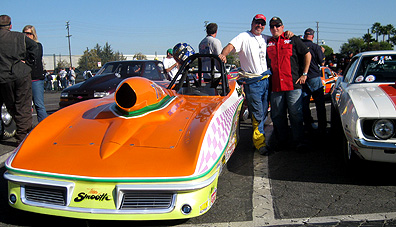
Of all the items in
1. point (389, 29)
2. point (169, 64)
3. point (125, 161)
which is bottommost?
point (125, 161)

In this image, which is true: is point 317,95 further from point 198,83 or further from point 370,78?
point 198,83

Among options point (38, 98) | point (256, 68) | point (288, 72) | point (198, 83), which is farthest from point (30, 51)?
point (288, 72)

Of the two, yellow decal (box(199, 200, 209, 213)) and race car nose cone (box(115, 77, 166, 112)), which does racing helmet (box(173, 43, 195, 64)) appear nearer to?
race car nose cone (box(115, 77, 166, 112))

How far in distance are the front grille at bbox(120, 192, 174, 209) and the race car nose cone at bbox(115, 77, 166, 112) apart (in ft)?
3.67

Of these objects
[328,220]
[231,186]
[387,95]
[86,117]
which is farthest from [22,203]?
[387,95]

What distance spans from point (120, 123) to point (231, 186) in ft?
4.19

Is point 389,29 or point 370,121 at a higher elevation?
point 389,29

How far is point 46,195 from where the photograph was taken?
2727 millimetres

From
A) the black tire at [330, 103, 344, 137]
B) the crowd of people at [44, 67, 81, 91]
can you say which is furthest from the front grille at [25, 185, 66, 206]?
the crowd of people at [44, 67, 81, 91]

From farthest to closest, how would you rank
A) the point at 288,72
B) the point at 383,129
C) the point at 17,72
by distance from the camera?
the point at 17,72 → the point at 288,72 → the point at 383,129

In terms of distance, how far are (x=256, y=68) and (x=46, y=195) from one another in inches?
125

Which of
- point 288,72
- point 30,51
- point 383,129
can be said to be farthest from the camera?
point 30,51

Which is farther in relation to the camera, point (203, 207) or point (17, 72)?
point (17, 72)

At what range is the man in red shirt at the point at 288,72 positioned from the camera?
489 cm
